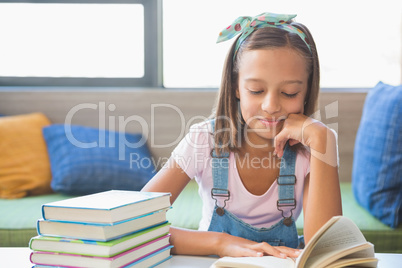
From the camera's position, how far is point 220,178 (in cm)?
122

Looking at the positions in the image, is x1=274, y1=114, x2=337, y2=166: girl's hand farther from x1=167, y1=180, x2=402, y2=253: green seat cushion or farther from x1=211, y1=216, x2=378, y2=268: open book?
x1=167, y1=180, x2=402, y2=253: green seat cushion

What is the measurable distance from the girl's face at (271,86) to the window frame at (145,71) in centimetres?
141

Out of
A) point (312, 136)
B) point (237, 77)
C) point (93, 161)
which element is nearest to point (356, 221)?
point (312, 136)

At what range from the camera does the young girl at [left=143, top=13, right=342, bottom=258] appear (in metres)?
1.08

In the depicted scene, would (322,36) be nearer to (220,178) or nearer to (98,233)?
(220,178)

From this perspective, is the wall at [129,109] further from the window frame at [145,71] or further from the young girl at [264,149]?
the young girl at [264,149]

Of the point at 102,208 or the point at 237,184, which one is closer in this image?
the point at 102,208

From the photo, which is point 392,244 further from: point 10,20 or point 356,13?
point 10,20

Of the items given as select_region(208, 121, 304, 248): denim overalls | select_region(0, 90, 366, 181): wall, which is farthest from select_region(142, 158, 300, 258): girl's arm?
select_region(0, 90, 366, 181): wall

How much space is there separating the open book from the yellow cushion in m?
1.51

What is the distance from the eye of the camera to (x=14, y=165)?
2.00m

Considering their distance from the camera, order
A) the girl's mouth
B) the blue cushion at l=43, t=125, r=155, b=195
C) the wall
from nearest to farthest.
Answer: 1. the girl's mouth
2. the blue cushion at l=43, t=125, r=155, b=195
3. the wall

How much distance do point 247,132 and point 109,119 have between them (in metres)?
1.19

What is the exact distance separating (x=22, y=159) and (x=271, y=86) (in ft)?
4.59
